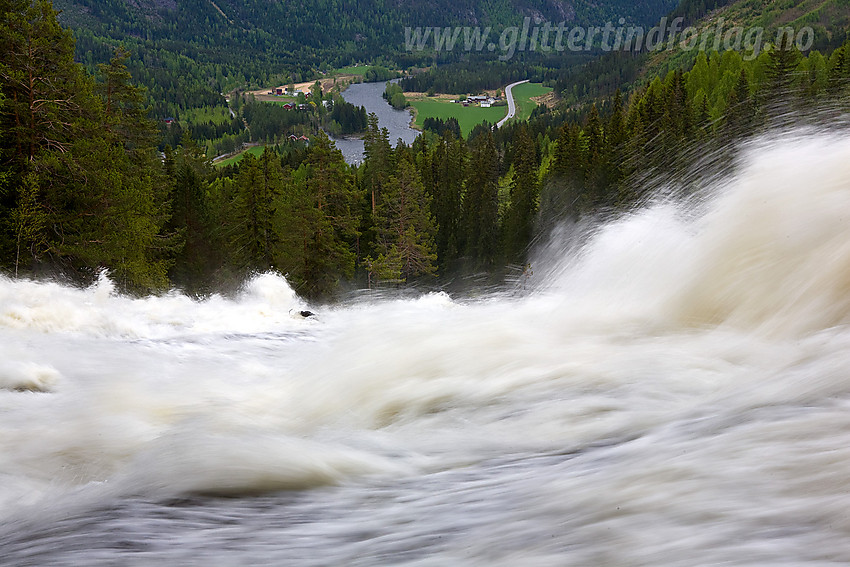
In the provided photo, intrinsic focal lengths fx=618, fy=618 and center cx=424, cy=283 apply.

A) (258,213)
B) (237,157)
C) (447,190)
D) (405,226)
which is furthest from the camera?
(237,157)

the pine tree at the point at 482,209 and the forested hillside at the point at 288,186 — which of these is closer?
the forested hillside at the point at 288,186

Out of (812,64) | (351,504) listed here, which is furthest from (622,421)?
(812,64)

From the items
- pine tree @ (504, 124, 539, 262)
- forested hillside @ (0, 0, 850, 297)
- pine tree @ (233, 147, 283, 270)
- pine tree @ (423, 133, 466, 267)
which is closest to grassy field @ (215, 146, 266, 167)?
forested hillside @ (0, 0, 850, 297)

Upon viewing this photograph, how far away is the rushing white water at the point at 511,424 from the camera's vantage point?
268 cm

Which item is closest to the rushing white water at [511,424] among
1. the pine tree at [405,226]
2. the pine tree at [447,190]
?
the pine tree at [405,226]

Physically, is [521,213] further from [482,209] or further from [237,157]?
[237,157]

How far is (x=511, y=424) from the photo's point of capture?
3.96m

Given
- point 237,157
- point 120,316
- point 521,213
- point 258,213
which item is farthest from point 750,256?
point 237,157

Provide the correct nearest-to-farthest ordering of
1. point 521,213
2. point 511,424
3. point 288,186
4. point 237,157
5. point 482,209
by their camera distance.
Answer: point 511,424, point 288,186, point 521,213, point 482,209, point 237,157

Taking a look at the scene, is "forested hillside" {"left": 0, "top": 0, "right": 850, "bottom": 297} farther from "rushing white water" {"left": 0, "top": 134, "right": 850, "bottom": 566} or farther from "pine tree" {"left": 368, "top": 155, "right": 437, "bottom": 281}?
"rushing white water" {"left": 0, "top": 134, "right": 850, "bottom": 566}

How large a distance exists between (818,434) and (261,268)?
115ft

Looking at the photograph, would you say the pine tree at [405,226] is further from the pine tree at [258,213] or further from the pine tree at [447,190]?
the pine tree at [447,190]

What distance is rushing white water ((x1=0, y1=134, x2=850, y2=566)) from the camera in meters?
2.68

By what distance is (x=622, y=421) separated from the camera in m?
3.70
